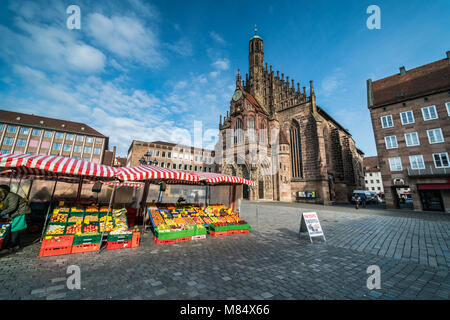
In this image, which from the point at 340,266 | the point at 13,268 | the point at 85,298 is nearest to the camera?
the point at 85,298

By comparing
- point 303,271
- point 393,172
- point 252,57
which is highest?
point 252,57

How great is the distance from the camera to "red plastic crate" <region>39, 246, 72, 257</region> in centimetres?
481

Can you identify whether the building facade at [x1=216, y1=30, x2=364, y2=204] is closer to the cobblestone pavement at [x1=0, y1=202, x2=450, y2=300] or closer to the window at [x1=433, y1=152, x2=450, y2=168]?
the window at [x1=433, y1=152, x2=450, y2=168]

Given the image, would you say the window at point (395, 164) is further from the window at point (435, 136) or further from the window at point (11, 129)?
the window at point (11, 129)

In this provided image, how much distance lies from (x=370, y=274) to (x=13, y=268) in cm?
795

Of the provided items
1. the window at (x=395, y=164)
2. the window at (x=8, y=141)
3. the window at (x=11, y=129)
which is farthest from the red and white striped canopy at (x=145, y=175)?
the window at (x=11, y=129)

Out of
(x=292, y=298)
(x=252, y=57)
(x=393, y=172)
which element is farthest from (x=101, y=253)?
(x=252, y=57)

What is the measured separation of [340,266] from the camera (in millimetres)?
4523

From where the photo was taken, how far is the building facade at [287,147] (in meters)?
26.2

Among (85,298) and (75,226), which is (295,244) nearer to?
(85,298)

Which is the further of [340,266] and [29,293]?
[340,266]

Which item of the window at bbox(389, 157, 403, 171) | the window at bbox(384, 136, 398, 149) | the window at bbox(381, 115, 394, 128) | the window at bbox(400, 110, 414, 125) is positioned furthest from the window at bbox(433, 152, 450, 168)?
the window at bbox(381, 115, 394, 128)

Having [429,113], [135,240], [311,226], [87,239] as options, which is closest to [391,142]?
[429,113]

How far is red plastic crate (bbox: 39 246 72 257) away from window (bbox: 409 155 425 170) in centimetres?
2761
